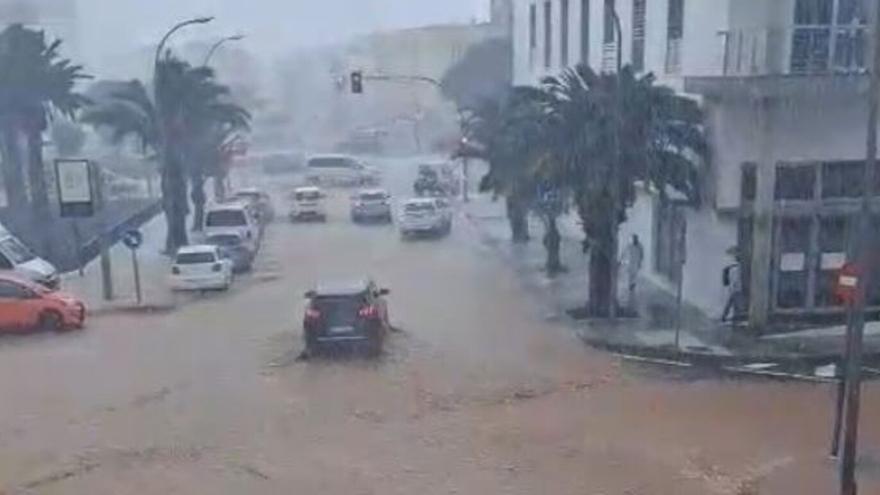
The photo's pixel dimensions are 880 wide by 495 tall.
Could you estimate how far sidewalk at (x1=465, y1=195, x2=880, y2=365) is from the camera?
1778cm

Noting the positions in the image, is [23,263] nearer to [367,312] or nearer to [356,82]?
[367,312]

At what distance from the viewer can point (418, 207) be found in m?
35.0

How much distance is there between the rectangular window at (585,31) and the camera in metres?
30.6

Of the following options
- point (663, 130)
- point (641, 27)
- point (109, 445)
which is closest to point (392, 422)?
point (109, 445)

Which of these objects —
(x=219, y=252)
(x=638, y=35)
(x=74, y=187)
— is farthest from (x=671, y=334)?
(x=74, y=187)

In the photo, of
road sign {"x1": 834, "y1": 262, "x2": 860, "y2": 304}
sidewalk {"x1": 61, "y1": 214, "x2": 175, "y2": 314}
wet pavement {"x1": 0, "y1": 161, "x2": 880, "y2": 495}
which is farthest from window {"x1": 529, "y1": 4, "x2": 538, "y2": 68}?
road sign {"x1": 834, "y1": 262, "x2": 860, "y2": 304}

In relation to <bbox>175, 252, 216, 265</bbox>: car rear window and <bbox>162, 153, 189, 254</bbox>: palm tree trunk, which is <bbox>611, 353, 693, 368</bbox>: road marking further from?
<bbox>162, 153, 189, 254</bbox>: palm tree trunk

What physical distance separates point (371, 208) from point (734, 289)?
20.9m

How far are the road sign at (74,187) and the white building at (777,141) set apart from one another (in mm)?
13448

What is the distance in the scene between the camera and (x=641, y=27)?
83.4 feet

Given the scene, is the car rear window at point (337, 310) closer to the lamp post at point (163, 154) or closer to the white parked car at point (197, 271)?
the white parked car at point (197, 271)

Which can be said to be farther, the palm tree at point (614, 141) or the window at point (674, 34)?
the window at point (674, 34)

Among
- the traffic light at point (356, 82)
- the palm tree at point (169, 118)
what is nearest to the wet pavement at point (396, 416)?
the palm tree at point (169, 118)

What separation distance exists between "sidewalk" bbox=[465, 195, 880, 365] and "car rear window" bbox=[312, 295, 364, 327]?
405 cm
